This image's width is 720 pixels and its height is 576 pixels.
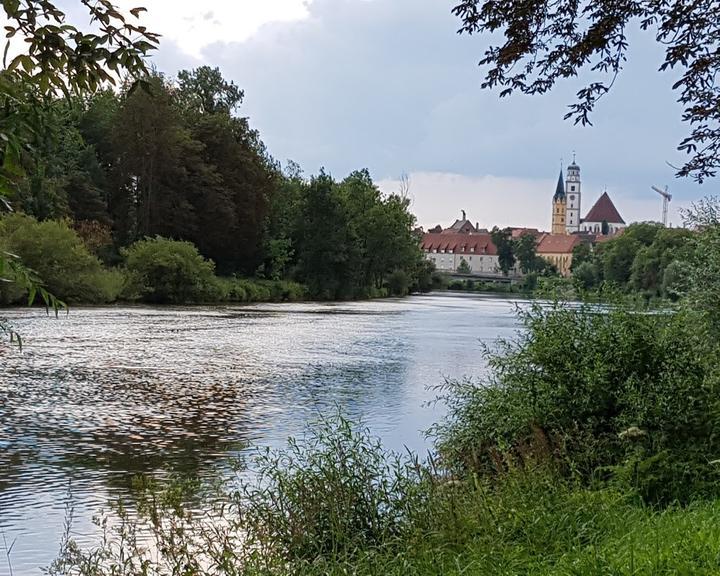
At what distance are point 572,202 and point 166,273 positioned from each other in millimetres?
161591

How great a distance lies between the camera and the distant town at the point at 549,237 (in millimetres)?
159625

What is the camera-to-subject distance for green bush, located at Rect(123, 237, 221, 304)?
47.5 m

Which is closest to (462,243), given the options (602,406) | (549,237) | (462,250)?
(462,250)

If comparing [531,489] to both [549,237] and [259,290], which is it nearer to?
[259,290]

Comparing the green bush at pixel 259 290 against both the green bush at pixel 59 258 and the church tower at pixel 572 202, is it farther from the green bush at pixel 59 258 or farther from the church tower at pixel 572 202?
the church tower at pixel 572 202

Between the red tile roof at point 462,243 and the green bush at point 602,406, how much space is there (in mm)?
158611

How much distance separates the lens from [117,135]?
5675 cm

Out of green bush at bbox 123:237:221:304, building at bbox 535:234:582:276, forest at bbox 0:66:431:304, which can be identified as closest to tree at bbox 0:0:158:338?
forest at bbox 0:66:431:304

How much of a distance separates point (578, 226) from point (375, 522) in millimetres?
193504

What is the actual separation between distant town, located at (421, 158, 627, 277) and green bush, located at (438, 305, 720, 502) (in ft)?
444

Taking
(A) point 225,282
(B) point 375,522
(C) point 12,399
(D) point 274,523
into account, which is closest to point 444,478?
(B) point 375,522

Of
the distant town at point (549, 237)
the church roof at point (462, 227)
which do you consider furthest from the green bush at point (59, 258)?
the church roof at point (462, 227)

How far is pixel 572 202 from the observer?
197750mm

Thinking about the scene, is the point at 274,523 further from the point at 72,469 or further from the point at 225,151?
the point at 225,151
